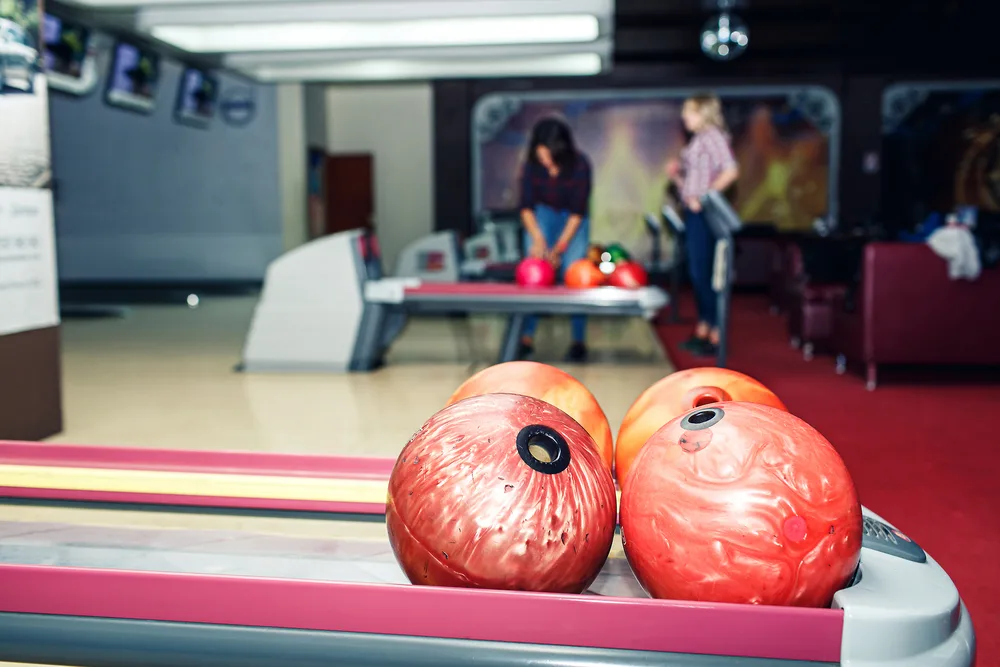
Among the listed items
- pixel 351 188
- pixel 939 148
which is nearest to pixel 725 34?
pixel 939 148

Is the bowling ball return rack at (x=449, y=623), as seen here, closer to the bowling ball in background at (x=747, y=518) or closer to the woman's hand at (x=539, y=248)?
the bowling ball in background at (x=747, y=518)

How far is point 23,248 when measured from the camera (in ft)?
10.9

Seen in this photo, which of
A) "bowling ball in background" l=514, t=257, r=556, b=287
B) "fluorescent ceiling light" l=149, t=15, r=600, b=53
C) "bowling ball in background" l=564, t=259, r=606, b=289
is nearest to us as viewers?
"bowling ball in background" l=564, t=259, r=606, b=289

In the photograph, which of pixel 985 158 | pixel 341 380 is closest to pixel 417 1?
pixel 341 380

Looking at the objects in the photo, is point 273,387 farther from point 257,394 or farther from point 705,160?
point 705,160

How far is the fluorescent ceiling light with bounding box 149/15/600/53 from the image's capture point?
6594 mm

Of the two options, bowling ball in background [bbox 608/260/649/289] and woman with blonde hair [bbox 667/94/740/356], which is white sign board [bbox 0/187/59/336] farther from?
woman with blonde hair [bbox 667/94/740/356]

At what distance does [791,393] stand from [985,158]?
31.0 ft

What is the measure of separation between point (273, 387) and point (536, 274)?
1.60m

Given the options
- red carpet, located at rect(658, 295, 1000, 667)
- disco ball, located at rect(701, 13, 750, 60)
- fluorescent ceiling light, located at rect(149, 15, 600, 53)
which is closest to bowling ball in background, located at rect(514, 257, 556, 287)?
red carpet, located at rect(658, 295, 1000, 667)

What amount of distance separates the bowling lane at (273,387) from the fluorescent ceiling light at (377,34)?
242cm

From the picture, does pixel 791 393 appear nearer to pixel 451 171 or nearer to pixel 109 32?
pixel 109 32

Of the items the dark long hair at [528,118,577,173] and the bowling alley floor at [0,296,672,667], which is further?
the dark long hair at [528,118,577,173]

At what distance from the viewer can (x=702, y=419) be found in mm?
1345
